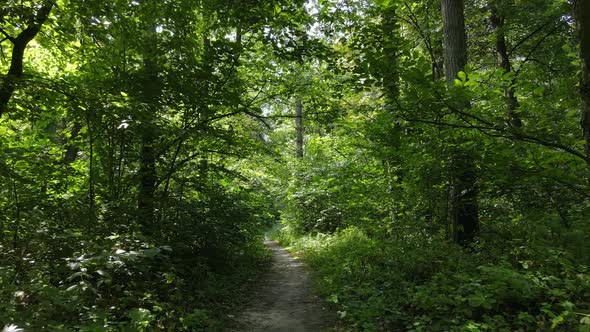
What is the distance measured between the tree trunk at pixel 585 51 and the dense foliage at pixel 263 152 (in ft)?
0.05

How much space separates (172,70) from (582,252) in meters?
6.97

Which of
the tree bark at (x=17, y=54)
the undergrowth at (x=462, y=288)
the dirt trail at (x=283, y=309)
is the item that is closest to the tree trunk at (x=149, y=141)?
the tree bark at (x=17, y=54)

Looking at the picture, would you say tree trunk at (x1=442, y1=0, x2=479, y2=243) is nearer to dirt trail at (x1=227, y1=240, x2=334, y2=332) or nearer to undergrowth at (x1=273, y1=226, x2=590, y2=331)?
undergrowth at (x1=273, y1=226, x2=590, y2=331)

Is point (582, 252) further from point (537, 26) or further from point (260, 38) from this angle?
point (537, 26)

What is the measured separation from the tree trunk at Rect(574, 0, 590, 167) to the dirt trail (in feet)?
14.5

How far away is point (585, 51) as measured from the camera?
3.54 meters

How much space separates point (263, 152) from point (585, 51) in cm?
754

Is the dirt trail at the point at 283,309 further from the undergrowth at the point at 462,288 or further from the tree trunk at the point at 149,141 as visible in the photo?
the tree trunk at the point at 149,141

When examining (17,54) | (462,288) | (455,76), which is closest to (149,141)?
(17,54)

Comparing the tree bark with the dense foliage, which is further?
the tree bark

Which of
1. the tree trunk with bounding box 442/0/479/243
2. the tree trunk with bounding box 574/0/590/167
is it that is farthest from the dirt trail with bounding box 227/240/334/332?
the tree trunk with bounding box 574/0/590/167

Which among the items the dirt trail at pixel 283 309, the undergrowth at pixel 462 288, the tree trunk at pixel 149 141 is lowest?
the dirt trail at pixel 283 309

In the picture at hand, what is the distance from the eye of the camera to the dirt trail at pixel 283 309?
6.10 meters

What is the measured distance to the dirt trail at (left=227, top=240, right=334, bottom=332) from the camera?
6.10m
